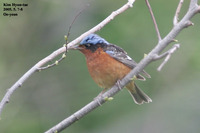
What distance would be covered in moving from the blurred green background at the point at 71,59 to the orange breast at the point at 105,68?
1622mm

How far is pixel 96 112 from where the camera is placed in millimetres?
7426

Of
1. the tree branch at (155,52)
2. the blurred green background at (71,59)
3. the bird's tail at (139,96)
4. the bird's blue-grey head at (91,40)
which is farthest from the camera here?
the blurred green background at (71,59)

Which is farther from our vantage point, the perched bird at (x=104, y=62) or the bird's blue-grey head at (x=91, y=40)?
the bird's blue-grey head at (x=91, y=40)

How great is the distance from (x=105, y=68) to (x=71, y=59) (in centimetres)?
263

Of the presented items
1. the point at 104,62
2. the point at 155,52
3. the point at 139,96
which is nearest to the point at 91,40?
the point at 104,62

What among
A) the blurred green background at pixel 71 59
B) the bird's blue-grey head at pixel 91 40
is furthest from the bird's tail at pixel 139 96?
the bird's blue-grey head at pixel 91 40

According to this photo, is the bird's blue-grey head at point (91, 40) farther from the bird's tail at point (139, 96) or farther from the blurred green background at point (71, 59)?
the blurred green background at point (71, 59)

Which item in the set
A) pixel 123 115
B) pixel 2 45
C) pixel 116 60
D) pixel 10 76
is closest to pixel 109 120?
pixel 123 115

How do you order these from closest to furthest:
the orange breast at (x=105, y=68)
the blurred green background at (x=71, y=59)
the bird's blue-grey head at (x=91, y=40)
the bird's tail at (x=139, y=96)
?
1. the orange breast at (x=105, y=68)
2. the bird's blue-grey head at (x=91, y=40)
3. the bird's tail at (x=139, y=96)
4. the blurred green background at (x=71, y=59)

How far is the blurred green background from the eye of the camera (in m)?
7.47

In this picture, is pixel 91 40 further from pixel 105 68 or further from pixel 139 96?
pixel 139 96

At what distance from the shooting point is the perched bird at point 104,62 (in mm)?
5527

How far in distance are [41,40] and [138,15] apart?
215 cm

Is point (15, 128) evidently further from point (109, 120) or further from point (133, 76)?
point (133, 76)
